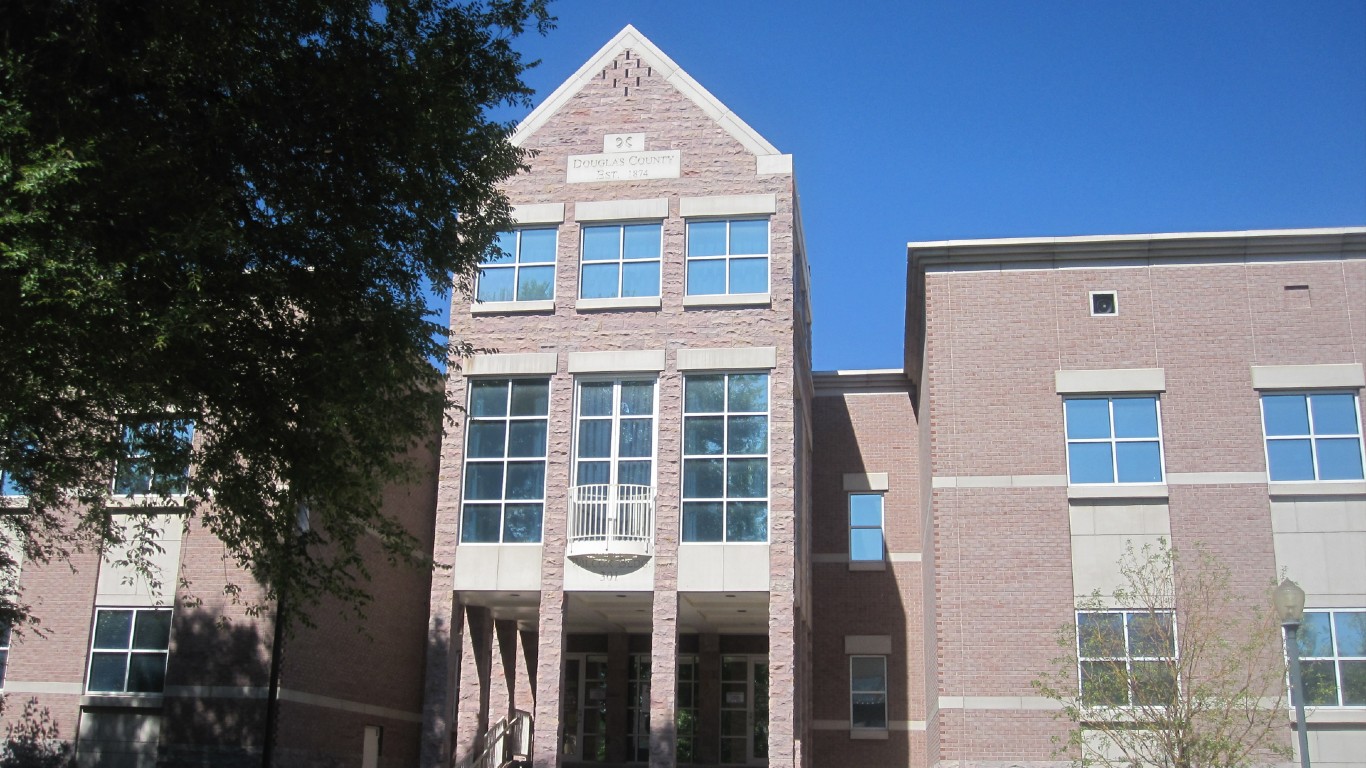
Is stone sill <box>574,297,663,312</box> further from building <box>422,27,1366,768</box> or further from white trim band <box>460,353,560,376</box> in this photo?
white trim band <box>460,353,560,376</box>

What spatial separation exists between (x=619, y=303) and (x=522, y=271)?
2169 mm

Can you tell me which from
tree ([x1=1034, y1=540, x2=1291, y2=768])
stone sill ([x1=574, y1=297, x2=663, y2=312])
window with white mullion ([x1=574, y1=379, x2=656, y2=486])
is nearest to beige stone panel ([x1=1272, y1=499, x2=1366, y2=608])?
Result: tree ([x1=1034, y1=540, x2=1291, y2=768])

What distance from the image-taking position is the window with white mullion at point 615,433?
23.9 m

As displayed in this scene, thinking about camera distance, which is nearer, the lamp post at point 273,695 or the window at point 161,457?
the window at point 161,457

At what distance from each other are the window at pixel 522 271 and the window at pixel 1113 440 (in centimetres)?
1025

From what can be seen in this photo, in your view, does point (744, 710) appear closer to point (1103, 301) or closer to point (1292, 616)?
point (1103, 301)

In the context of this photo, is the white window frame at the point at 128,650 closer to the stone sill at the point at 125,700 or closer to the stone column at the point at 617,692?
the stone sill at the point at 125,700

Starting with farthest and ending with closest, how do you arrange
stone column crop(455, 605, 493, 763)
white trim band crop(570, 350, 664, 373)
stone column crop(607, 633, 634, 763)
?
stone column crop(607, 633, 634, 763), white trim band crop(570, 350, 664, 373), stone column crop(455, 605, 493, 763)

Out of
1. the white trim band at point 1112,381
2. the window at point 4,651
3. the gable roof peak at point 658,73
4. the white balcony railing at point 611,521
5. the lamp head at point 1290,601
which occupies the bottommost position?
the window at point 4,651

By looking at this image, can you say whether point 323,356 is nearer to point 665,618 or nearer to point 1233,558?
point 665,618

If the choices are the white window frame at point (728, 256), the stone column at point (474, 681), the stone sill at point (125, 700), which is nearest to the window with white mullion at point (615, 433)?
the white window frame at point (728, 256)

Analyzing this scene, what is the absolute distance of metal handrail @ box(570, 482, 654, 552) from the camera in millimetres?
23375

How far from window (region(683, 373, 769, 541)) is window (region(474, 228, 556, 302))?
3.55 metres

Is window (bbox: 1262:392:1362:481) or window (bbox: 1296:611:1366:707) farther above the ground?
window (bbox: 1262:392:1362:481)
